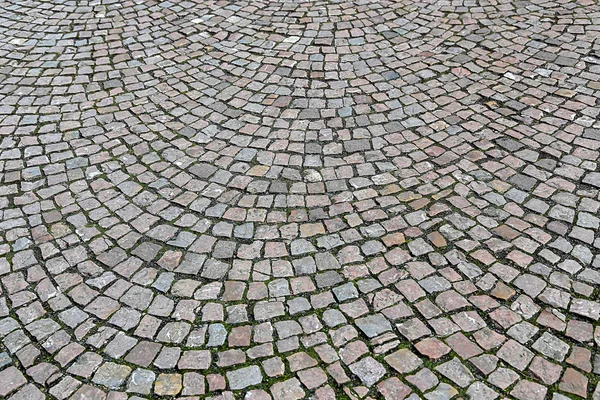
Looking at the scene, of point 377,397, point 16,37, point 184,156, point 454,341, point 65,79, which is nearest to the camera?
point 377,397

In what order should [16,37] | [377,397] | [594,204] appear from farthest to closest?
1. [16,37]
2. [594,204]
3. [377,397]

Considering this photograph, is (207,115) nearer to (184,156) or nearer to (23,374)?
(184,156)

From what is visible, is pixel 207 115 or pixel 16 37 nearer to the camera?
pixel 207 115

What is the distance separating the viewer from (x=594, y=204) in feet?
14.9

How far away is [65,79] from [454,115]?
4352mm

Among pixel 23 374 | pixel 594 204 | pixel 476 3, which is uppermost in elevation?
pixel 476 3

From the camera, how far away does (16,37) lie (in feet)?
23.8

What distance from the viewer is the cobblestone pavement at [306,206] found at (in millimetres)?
3553

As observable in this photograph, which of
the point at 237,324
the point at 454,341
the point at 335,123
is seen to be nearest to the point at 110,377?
the point at 237,324

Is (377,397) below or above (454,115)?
below

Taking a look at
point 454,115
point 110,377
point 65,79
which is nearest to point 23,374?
point 110,377

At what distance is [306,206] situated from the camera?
4676mm

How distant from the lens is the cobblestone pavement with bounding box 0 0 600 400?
11.7ft

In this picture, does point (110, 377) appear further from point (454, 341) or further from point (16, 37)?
point (16, 37)
